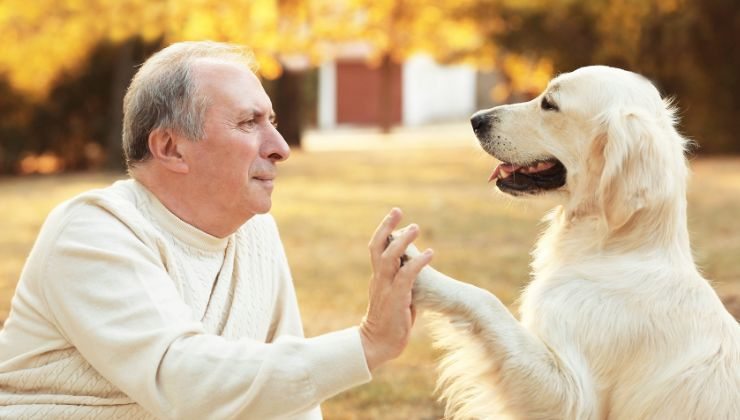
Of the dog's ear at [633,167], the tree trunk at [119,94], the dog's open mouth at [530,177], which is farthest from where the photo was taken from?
the tree trunk at [119,94]

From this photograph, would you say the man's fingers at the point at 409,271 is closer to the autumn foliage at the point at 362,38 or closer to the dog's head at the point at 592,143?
the dog's head at the point at 592,143

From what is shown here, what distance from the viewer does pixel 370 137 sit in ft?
113

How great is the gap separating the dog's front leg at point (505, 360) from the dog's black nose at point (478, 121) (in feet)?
3.13

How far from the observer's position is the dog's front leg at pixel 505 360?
10.4ft

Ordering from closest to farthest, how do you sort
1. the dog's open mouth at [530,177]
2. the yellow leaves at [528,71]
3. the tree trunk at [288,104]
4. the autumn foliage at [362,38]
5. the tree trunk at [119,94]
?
the dog's open mouth at [530,177]
the autumn foliage at [362,38]
the tree trunk at [119,94]
the yellow leaves at [528,71]
the tree trunk at [288,104]

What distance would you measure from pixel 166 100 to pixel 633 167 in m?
1.50

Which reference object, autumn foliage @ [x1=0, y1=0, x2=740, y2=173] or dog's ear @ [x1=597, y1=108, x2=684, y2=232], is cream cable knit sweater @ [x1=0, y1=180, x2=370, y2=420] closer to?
dog's ear @ [x1=597, y1=108, x2=684, y2=232]

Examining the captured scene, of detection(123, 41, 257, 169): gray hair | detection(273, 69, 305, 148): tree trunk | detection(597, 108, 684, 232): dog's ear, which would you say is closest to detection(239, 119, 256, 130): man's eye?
detection(123, 41, 257, 169): gray hair

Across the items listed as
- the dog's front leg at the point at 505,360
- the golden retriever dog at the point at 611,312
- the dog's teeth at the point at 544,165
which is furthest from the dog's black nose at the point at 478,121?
the dog's front leg at the point at 505,360

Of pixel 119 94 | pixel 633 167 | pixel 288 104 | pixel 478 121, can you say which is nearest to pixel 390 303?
pixel 633 167

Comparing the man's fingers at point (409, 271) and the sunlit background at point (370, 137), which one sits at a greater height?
the man's fingers at point (409, 271)

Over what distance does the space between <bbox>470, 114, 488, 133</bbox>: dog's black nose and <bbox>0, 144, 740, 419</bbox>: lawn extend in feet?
1.12

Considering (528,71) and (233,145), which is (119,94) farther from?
(233,145)

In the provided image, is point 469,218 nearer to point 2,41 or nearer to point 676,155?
point 2,41
